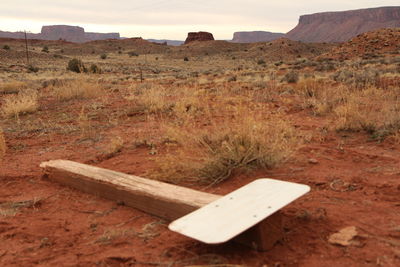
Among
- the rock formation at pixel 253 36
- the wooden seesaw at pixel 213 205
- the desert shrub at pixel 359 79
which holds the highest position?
the rock formation at pixel 253 36

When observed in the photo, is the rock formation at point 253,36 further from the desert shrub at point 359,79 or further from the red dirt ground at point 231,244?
the red dirt ground at point 231,244

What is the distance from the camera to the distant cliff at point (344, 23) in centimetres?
11601

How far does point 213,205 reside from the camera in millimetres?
2641

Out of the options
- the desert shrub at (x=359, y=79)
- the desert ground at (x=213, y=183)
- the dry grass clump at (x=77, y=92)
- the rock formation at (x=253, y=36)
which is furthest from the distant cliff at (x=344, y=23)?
the desert ground at (x=213, y=183)

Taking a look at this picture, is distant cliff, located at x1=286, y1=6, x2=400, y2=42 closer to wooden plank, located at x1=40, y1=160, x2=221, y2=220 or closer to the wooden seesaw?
wooden plank, located at x1=40, y1=160, x2=221, y2=220

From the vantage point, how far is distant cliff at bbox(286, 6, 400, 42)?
116006mm

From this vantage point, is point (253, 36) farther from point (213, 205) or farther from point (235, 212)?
point (235, 212)

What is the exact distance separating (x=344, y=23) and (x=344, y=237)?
442 feet

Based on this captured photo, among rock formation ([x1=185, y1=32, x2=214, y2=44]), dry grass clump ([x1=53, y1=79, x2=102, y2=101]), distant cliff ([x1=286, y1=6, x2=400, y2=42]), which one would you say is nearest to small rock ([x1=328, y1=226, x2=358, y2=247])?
dry grass clump ([x1=53, y1=79, x2=102, y2=101])

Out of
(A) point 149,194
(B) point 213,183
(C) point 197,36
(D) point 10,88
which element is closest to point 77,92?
(D) point 10,88

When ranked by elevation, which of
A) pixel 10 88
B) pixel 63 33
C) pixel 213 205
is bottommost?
pixel 213 205

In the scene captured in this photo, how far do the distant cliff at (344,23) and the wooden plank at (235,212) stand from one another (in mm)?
121032

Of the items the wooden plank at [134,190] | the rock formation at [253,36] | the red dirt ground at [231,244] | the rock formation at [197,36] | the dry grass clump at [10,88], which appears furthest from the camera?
the rock formation at [253,36]

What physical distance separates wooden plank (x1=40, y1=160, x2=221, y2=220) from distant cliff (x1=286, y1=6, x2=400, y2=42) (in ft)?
395
